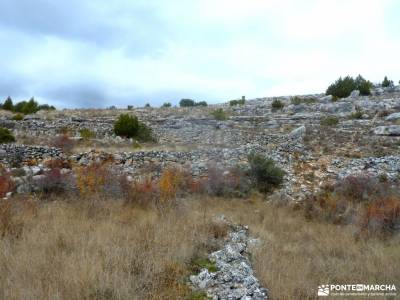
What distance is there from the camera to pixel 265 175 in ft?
33.3

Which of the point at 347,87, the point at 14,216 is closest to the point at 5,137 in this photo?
the point at 14,216

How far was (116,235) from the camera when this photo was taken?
4.88 m

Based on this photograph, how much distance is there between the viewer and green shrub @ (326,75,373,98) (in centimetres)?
2594

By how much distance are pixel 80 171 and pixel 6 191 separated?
168cm

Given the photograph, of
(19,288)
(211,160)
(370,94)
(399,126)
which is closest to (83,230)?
(19,288)

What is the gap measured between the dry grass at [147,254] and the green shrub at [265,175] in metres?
2.85

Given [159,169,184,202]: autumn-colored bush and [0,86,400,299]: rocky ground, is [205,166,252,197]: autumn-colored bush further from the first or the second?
[159,169,184,202]: autumn-colored bush

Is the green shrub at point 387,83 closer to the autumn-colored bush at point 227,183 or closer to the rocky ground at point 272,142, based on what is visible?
the rocky ground at point 272,142

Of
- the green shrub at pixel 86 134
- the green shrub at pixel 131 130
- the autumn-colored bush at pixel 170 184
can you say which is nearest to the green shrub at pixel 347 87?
the green shrub at pixel 131 130

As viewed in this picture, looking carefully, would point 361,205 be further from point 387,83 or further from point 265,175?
point 387,83

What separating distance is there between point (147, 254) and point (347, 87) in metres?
26.0

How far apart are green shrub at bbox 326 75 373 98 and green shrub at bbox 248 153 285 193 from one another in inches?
741

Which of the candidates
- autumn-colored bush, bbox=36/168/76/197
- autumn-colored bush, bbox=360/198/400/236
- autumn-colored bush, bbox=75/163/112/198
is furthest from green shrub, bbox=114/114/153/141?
autumn-colored bush, bbox=360/198/400/236

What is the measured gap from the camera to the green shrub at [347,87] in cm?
2594
